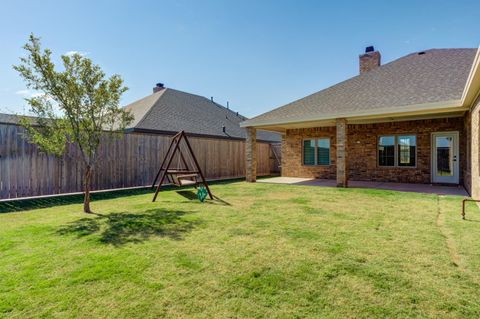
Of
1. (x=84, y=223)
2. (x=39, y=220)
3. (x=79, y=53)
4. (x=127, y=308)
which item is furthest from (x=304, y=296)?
(x=79, y=53)

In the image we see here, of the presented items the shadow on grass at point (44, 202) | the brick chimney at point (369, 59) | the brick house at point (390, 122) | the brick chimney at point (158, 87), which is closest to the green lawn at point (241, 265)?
the shadow on grass at point (44, 202)

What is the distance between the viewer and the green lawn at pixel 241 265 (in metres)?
2.27

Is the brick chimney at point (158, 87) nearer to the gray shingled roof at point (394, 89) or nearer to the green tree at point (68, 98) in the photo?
the gray shingled roof at point (394, 89)

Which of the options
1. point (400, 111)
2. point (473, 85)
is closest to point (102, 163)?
point (400, 111)

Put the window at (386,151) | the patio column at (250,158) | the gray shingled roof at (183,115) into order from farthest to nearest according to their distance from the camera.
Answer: the gray shingled roof at (183,115)
the patio column at (250,158)
the window at (386,151)

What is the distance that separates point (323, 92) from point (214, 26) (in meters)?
6.26

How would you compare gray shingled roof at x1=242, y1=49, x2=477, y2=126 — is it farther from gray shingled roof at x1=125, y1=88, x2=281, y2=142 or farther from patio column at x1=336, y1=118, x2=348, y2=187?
gray shingled roof at x1=125, y1=88, x2=281, y2=142

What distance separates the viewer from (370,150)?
12.3m

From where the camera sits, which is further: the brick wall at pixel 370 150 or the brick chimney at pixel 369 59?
the brick chimney at pixel 369 59

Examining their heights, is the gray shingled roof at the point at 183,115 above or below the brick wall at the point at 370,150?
above

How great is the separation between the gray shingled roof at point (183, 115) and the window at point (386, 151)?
8059 millimetres

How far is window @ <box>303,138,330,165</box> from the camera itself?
13629 mm

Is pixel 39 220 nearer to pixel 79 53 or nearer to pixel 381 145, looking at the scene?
pixel 79 53

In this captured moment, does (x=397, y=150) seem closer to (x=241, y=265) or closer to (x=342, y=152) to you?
(x=342, y=152)
